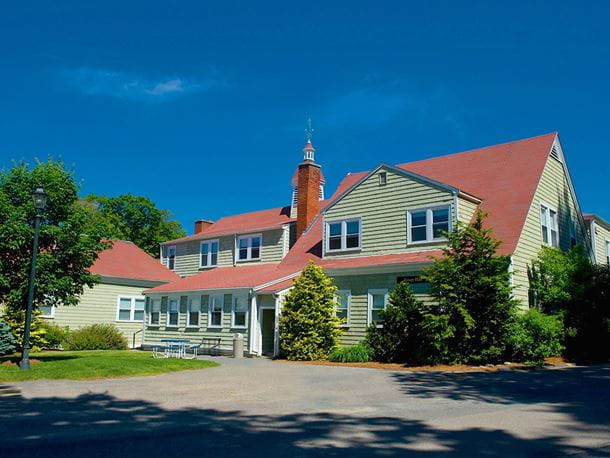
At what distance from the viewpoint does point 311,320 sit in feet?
79.4

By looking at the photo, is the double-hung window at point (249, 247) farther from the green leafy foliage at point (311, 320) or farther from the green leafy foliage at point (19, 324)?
the green leafy foliage at point (19, 324)

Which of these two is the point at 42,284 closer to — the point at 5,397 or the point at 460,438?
the point at 5,397

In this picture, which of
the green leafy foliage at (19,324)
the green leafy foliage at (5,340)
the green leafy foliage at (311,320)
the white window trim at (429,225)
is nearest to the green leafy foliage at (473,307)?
the white window trim at (429,225)

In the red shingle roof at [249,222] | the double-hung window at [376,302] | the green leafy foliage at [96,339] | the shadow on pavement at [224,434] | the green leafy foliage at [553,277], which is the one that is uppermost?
the red shingle roof at [249,222]

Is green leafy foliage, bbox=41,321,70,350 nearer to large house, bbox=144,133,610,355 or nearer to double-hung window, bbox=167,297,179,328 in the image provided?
large house, bbox=144,133,610,355

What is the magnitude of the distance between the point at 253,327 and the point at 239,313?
173cm

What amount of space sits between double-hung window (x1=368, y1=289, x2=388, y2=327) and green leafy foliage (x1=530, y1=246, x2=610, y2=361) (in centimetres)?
582

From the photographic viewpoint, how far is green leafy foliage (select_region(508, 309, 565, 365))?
19.8m

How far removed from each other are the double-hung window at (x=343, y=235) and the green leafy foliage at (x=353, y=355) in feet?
18.0

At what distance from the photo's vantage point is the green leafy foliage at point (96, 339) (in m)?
31.4

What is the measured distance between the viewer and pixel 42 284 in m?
19.3

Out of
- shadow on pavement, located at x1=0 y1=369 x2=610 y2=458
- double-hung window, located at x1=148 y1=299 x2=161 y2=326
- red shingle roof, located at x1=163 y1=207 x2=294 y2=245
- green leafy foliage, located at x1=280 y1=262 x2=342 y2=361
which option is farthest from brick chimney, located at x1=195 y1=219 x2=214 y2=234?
shadow on pavement, located at x1=0 y1=369 x2=610 y2=458

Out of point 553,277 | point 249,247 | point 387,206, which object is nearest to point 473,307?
point 553,277

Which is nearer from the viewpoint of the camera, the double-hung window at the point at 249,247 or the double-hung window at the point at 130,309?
the double-hung window at the point at 130,309
